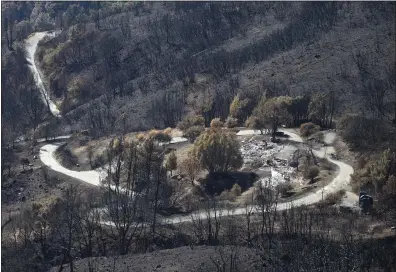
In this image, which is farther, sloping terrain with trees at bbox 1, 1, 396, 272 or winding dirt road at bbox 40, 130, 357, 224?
winding dirt road at bbox 40, 130, 357, 224

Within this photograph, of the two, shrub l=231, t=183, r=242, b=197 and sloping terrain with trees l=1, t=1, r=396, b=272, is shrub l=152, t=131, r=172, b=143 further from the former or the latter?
shrub l=231, t=183, r=242, b=197

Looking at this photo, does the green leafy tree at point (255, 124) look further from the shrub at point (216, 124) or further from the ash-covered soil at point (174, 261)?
the ash-covered soil at point (174, 261)

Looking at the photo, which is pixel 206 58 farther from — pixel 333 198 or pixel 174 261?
pixel 174 261

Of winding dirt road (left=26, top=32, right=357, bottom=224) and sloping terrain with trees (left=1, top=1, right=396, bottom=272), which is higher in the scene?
sloping terrain with trees (left=1, top=1, right=396, bottom=272)

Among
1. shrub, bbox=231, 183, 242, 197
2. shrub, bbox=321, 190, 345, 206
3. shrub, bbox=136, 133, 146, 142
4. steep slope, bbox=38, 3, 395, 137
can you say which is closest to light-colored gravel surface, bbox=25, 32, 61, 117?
steep slope, bbox=38, 3, 395, 137

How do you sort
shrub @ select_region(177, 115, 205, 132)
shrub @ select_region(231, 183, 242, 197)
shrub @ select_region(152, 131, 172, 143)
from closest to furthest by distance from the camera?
shrub @ select_region(231, 183, 242, 197)
shrub @ select_region(152, 131, 172, 143)
shrub @ select_region(177, 115, 205, 132)

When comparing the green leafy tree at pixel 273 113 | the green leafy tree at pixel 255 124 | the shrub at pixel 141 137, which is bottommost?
the shrub at pixel 141 137

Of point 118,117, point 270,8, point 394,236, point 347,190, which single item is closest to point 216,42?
point 270,8

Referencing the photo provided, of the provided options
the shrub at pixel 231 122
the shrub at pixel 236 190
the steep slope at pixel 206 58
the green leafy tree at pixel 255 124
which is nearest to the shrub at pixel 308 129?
the green leafy tree at pixel 255 124

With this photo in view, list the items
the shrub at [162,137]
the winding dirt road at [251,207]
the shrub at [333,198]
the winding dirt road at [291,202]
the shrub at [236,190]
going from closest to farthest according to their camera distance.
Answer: the winding dirt road at [291,202]
the winding dirt road at [251,207]
the shrub at [333,198]
the shrub at [236,190]
the shrub at [162,137]

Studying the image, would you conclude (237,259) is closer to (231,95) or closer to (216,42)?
(231,95)
